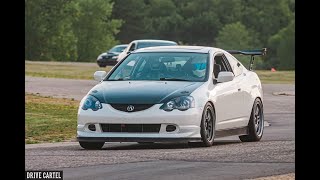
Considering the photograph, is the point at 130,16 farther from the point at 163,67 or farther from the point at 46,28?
the point at 163,67

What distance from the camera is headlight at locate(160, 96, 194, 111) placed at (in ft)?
54.5

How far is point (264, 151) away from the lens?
16.2 m

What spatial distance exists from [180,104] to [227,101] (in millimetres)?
1470

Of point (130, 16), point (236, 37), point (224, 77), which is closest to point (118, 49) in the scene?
point (224, 77)

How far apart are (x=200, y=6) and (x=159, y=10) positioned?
298 inches

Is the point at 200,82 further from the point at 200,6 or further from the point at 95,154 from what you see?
the point at 200,6

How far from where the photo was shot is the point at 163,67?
705 inches

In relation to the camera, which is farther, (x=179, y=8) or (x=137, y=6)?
(x=179, y=8)

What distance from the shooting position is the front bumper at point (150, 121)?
650 inches

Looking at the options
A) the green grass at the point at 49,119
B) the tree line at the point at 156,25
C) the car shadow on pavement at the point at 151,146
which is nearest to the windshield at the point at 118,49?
the green grass at the point at 49,119

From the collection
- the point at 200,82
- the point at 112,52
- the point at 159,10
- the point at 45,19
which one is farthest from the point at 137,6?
the point at 200,82

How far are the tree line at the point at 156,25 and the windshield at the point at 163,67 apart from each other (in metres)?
106

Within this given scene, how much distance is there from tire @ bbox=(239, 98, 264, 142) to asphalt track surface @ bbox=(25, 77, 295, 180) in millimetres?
167

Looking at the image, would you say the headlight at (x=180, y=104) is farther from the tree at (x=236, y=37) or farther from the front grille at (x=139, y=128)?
the tree at (x=236, y=37)
